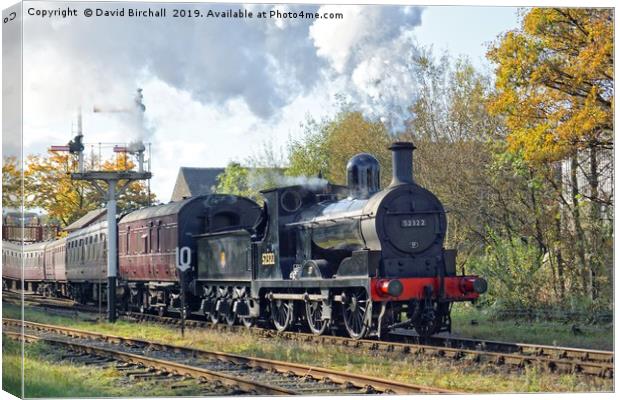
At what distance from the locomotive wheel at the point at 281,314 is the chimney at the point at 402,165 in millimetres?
3721

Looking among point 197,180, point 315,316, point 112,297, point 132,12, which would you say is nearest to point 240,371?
point 315,316

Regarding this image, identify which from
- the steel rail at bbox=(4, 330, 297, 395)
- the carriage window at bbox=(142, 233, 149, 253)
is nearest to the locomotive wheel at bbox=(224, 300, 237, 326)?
the carriage window at bbox=(142, 233, 149, 253)

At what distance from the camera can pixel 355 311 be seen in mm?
17562

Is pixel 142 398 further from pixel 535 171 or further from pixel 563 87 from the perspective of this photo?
pixel 535 171

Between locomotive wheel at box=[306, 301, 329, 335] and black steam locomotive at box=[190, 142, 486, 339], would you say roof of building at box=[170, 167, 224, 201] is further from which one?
locomotive wheel at box=[306, 301, 329, 335]

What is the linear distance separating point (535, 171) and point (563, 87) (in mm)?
3540

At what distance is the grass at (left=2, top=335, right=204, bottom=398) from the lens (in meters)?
12.3

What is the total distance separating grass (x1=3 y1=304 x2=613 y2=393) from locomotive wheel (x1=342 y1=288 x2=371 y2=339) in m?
0.66

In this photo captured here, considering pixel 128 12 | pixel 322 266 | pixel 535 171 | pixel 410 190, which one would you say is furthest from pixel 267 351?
pixel 535 171

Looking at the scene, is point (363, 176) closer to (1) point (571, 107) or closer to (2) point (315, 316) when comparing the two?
(2) point (315, 316)

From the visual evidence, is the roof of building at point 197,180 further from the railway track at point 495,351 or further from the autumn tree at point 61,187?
the railway track at point 495,351

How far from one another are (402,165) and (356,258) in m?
1.99

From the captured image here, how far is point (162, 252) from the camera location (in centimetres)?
2461

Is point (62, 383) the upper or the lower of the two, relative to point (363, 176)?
lower
